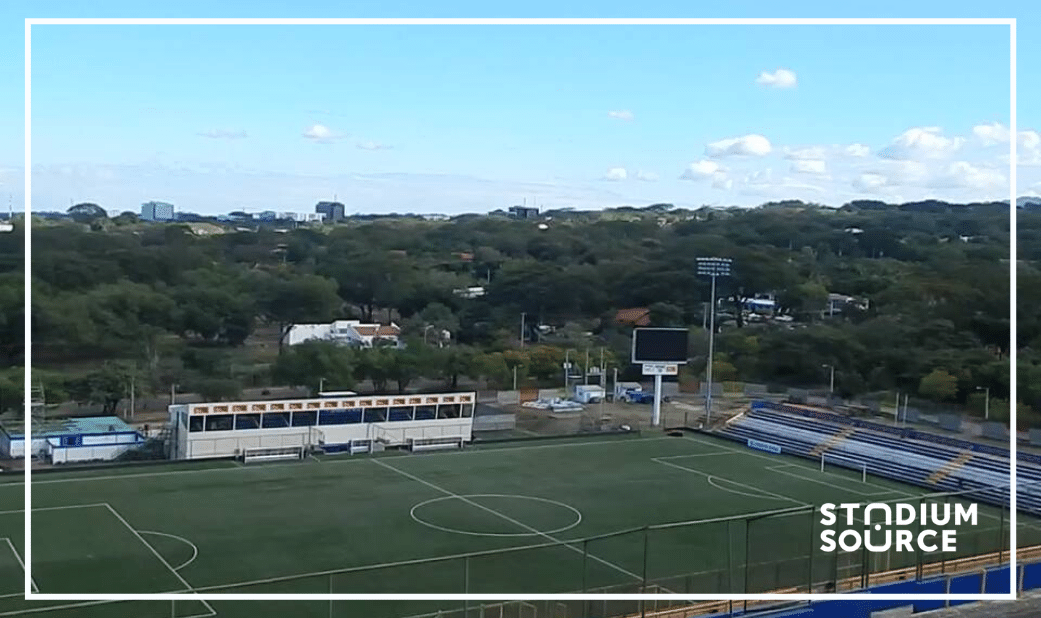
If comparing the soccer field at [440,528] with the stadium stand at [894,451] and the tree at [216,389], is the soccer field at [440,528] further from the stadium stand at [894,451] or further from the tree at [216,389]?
the tree at [216,389]

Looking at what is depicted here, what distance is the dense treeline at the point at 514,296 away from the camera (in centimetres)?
1795

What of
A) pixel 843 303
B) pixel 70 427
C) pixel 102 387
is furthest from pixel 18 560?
pixel 843 303

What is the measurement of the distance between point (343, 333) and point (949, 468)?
1139cm

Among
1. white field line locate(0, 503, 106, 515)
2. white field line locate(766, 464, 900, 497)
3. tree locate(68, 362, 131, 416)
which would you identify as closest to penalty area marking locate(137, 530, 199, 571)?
white field line locate(0, 503, 106, 515)

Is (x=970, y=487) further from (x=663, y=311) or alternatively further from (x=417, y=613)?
(x=663, y=311)

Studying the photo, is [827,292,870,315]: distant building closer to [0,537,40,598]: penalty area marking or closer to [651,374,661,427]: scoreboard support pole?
[651,374,661,427]: scoreboard support pole

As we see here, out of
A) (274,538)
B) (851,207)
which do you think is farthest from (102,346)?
(851,207)

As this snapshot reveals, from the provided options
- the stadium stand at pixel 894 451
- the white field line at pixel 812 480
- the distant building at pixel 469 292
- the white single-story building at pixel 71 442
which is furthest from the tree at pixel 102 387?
the distant building at pixel 469 292

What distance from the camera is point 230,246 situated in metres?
26.6

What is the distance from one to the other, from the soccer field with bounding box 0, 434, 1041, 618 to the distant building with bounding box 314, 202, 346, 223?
19.8 m

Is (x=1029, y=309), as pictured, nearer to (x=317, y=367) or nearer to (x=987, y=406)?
(x=987, y=406)

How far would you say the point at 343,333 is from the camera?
2069 centimetres

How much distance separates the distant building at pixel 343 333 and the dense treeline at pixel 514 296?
28.4 inches

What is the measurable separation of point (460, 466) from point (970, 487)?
515 cm
